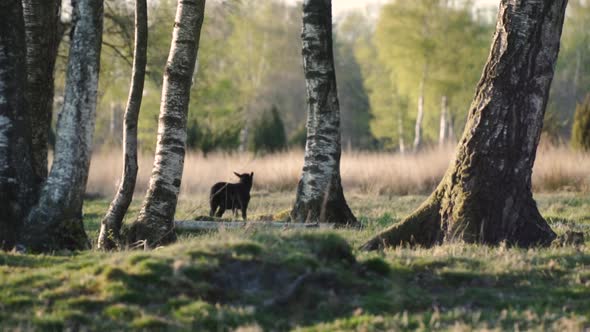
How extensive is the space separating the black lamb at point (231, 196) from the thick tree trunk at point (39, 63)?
4.50 metres

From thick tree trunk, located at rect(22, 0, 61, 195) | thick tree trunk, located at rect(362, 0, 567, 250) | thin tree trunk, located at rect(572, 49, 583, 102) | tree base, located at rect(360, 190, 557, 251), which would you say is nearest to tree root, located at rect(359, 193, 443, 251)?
tree base, located at rect(360, 190, 557, 251)

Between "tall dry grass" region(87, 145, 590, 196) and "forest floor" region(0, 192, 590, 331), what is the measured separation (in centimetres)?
1239

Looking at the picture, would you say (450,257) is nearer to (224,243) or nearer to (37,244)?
(224,243)

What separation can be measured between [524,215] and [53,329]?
20.1 feet

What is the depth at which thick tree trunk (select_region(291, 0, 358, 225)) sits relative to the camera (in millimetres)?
13859

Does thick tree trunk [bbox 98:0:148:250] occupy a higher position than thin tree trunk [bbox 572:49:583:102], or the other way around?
thin tree trunk [bbox 572:49:583:102]

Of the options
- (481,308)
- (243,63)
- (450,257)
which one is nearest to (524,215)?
(450,257)

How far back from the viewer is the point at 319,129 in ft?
45.8

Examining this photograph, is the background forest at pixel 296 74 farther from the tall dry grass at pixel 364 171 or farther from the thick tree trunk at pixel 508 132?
the thick tree trunk at pixel 508 132

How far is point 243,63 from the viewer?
60.9 meters

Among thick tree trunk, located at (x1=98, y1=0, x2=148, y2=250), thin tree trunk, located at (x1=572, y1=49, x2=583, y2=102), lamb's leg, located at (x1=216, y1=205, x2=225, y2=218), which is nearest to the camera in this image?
thick tree trunk, located at (x1=98, y1=0, x2=148, y2=250)

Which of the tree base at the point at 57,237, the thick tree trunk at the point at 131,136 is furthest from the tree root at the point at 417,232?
the thick tree trunk at the point at 131,136

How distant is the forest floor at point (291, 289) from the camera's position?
651 centimetres

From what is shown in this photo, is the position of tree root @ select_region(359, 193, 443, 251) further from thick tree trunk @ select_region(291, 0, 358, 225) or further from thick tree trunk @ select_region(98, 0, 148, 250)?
thick tree trunk @ select_region(98, 0, 148, 250)
